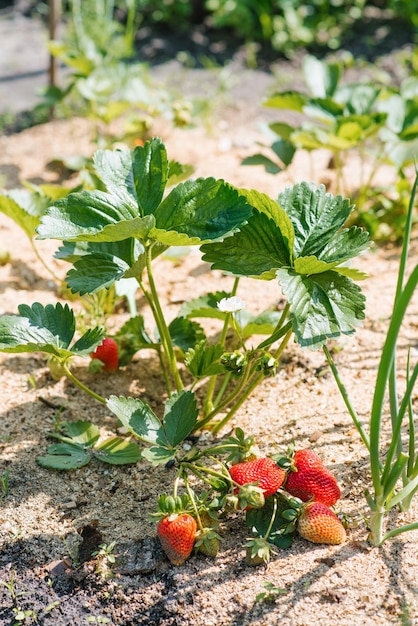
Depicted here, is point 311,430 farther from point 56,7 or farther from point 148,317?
point 56,7

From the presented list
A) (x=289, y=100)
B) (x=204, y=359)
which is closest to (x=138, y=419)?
(x=204, y=359)

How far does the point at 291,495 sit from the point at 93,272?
0.66 m

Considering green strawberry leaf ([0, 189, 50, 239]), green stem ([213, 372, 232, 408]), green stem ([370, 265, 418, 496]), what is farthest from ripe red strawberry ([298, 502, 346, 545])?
green strawberry leaf ([0, 189, 50, 239])

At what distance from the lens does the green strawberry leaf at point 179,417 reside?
5.37 feet

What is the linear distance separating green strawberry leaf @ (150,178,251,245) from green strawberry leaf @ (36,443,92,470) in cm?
59

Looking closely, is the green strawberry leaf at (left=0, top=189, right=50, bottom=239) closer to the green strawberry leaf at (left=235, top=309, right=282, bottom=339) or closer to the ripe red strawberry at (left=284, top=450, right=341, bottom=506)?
the green strawberry leaf at (left=235, top=309, right=282, bottom=339)

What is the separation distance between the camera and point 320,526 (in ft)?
5.10

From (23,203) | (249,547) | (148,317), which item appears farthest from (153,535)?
(23,203)

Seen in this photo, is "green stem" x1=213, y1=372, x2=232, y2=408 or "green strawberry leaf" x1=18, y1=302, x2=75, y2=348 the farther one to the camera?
"green stem" x1=213, y1=372, x2=232, y2=408

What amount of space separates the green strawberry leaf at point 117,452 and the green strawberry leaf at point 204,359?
259mm

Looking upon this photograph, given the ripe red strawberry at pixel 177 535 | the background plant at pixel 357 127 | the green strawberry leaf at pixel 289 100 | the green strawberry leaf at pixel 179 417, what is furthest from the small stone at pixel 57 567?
the green strawberry leaf at pixel 289 100

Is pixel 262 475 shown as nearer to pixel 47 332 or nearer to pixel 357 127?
pixel 47 332

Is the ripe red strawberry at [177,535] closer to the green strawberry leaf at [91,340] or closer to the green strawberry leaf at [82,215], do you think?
the green strawberry leaf at [91,340]

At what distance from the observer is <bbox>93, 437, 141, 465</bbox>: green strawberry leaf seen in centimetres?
181
